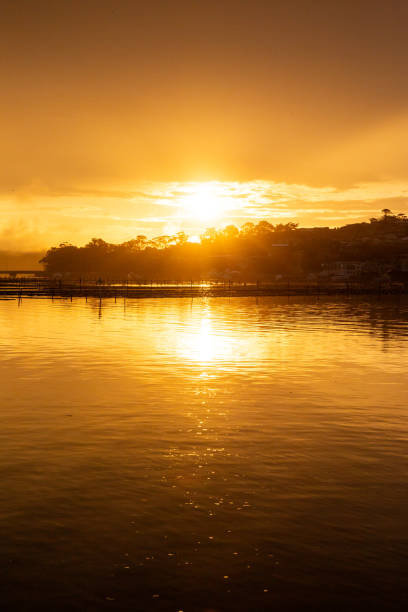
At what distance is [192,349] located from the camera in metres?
33.0

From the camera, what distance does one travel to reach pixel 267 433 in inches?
619

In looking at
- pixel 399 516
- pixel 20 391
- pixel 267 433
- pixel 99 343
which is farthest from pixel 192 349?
pixel 399 516

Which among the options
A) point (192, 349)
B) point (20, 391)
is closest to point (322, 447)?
point (20, 391)

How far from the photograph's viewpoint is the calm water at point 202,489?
8.13 m

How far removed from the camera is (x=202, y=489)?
11594 mm

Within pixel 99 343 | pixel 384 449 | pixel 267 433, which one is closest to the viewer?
pixel 384 449

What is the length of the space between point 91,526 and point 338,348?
84.6ft

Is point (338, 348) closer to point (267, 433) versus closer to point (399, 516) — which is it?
point (267, 433)

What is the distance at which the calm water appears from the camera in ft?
26.7

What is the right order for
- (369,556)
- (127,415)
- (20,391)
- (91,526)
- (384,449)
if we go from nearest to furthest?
(369,556) → (91,526) → (384,449) → (127,415) → (20,391)

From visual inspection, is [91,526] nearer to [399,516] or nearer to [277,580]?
[277,580]

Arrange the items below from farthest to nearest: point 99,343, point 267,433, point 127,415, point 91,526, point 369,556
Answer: point 99,343 < point 127,415 < point 267,433 < point 91,526 < point 369,556

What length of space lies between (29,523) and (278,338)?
2944 centimetres

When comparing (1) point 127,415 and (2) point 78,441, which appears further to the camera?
(1) point 127,415
